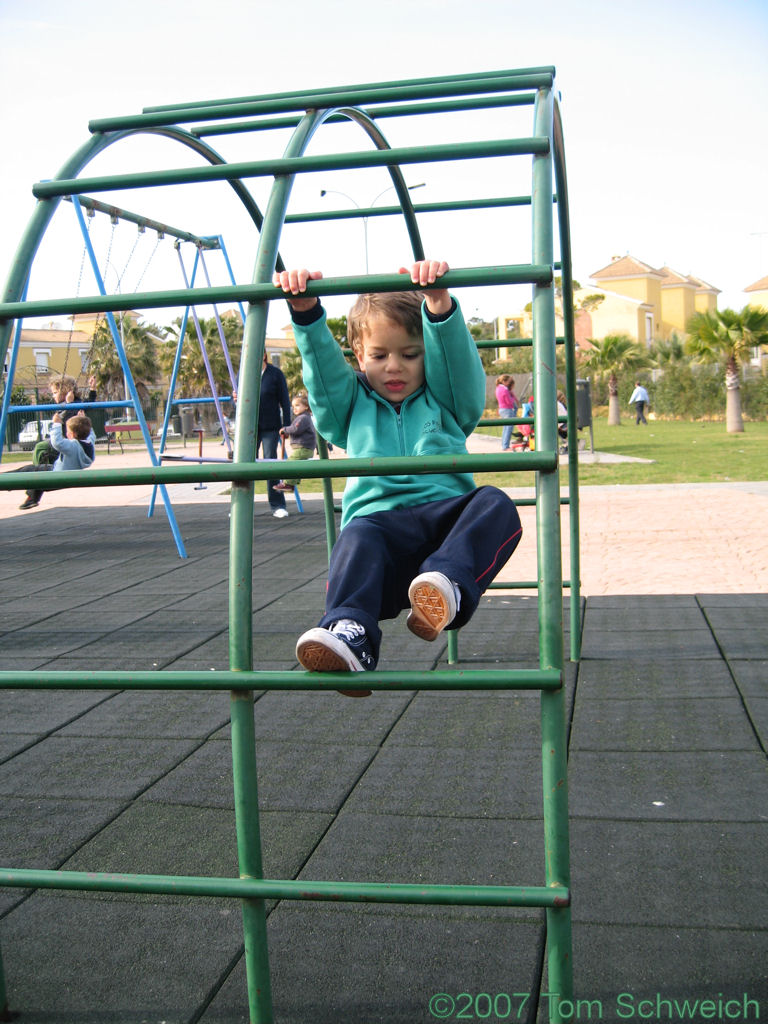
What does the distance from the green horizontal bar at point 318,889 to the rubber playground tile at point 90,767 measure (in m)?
1.12

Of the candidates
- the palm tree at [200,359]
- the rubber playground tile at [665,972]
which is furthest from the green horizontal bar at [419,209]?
the palm tree at [200,359]

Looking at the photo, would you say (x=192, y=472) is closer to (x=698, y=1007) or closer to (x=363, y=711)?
(x=698, y=1007)

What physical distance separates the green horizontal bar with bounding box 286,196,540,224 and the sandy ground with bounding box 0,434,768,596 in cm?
254

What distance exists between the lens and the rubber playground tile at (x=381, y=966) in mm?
1713

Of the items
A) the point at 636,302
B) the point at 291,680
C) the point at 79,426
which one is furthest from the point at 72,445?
the point at 636,302

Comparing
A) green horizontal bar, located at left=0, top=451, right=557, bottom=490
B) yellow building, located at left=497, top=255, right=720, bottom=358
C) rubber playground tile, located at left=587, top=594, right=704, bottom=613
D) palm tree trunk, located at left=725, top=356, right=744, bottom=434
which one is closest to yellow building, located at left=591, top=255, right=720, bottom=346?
yellow building, located at left=497, top=255, right=720, bottom=358

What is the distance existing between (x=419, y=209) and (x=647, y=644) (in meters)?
2.03

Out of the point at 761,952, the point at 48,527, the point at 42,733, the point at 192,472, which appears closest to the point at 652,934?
the point at 761,952

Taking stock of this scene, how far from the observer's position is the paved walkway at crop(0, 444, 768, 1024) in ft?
5.85

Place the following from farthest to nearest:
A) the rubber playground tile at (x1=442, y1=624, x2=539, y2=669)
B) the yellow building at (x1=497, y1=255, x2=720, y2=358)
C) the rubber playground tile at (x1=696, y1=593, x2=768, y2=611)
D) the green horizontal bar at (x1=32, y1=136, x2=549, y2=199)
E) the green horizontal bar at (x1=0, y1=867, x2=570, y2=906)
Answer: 1. the yellow building at (x1=497, y1=255, x2=720, y2=358)
2. the rubber playground tile at (x1=696, y1=593, x2=768, y2=611)
3. the rubber playground tile at (x1=442, y1=624, x2=539, y2=669)
4. the green horizontal bar at (x1=32, y1=136, x2=549, y2=199)
5. the green horizontal bar at (x1=0, y1=867, x2=570, y2=906)

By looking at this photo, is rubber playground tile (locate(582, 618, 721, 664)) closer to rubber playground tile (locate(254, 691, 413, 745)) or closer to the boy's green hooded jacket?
rubber playground tile (locate(254, 691, 413, 745))

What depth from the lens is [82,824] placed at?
2.52m

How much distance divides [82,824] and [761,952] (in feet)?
5.37

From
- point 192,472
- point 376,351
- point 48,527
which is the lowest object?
point 48,527
